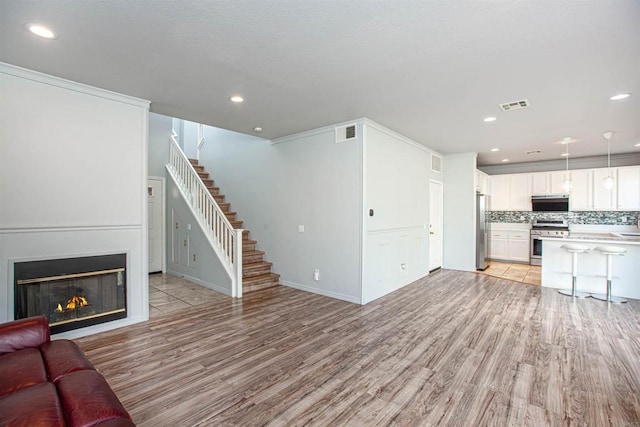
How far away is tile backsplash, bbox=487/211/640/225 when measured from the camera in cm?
720

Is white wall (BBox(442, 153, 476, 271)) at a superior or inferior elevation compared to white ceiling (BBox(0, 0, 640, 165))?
inferior

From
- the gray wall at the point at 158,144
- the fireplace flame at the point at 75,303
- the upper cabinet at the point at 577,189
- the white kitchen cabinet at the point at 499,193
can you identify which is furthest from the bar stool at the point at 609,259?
the gray wall at the point at 158,144

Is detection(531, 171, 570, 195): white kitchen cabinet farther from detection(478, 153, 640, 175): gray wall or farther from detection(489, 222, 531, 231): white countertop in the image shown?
detection(489, 222, 531, 231): white countertop

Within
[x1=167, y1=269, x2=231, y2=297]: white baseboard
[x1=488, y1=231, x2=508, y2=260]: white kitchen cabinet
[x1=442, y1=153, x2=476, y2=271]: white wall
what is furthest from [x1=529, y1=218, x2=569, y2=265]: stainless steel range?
[x1=167, y1=269, x2=231, y2=297]: white baseboard

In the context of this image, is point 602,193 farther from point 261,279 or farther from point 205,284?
point 205,284

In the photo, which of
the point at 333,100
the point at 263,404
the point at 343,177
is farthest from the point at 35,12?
the point at 343,177

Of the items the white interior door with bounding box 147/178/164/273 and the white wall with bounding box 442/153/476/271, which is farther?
the white wall with bounding box 442/153/476/271

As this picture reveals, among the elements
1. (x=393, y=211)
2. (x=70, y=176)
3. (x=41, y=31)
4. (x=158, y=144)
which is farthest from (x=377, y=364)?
(x=158, y=144)

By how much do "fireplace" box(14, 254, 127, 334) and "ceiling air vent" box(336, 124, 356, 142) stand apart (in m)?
3.41

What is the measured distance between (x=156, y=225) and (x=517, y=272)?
8.33m

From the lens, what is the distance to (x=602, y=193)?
7141 millimetres

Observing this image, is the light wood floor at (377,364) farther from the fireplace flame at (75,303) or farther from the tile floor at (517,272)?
the tile floor at (517,272)

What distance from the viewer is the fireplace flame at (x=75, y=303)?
325 cm

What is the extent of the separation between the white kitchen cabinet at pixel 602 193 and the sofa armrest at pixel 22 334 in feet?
32.9
